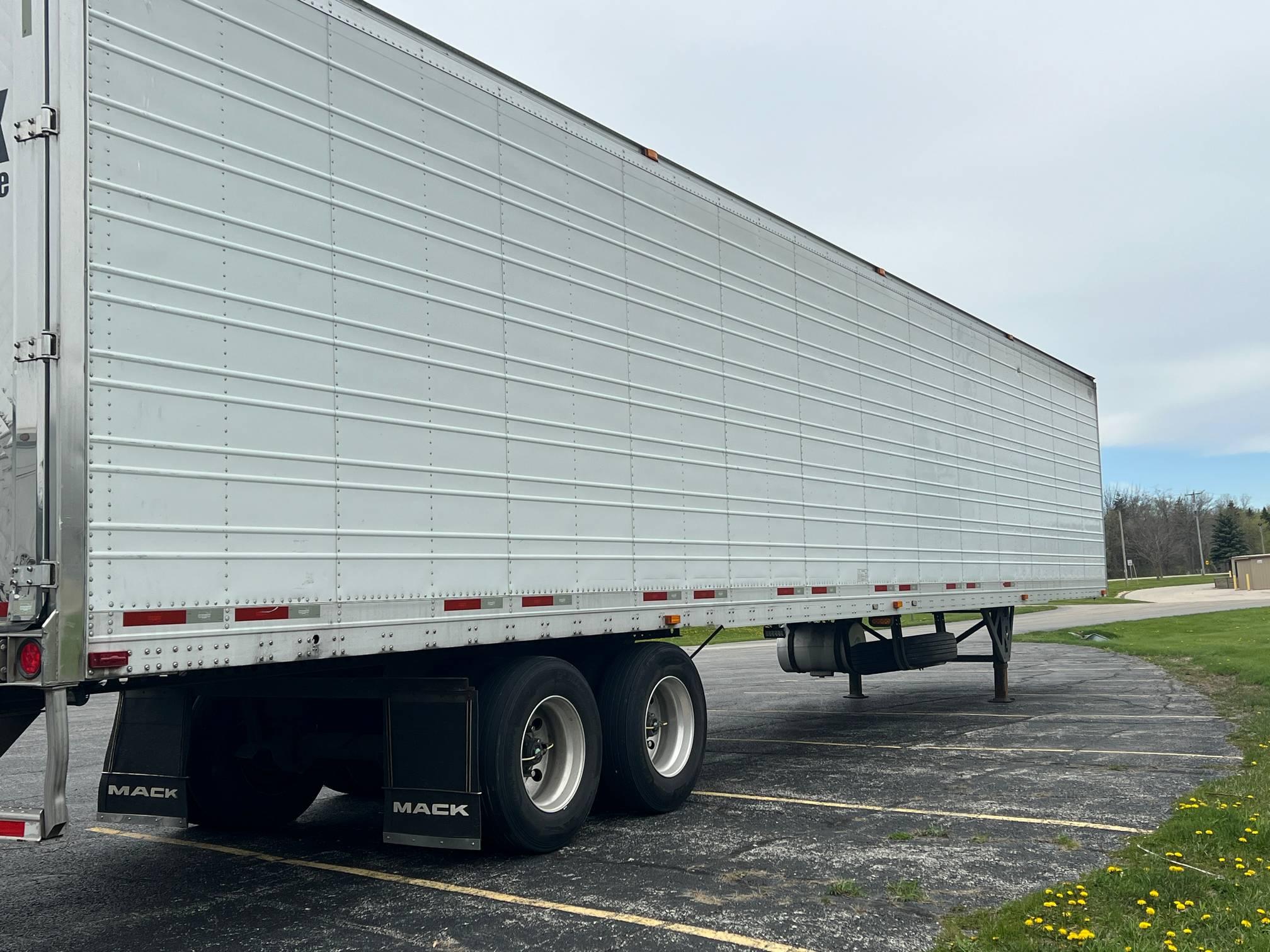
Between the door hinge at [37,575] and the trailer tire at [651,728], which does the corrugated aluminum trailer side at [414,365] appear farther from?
the trailer tire at [651,728]

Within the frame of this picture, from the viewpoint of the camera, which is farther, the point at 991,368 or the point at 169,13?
the point at 991,368

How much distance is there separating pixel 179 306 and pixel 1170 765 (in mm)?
8272

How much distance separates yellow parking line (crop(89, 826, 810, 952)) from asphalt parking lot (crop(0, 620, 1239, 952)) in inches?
0.6

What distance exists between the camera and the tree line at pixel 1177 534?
97.5m

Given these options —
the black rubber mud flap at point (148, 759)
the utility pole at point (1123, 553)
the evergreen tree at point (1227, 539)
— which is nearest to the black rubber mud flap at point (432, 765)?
the black rubber mud flap at point (148, 759)

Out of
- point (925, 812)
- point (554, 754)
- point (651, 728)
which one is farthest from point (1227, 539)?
point (554, 754)

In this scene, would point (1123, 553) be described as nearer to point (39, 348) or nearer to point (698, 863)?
point (698, 863)

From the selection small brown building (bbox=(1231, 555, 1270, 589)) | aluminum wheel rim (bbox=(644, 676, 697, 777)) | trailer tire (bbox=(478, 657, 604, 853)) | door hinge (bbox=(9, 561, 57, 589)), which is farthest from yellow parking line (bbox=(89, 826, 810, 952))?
small brown building (bbox=(1231, 555, 1270, 589))

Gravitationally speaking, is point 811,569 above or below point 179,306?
below

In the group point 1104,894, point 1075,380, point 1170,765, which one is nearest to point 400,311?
point 1104,894

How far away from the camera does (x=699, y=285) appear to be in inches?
339

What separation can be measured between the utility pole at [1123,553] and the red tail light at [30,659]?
8250 cm

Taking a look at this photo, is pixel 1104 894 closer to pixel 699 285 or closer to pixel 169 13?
pixel 699 285

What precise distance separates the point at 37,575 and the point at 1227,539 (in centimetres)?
10619
